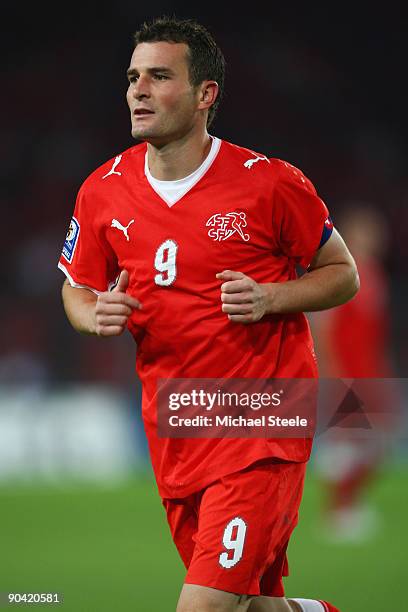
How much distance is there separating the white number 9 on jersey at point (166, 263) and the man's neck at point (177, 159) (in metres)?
0.28

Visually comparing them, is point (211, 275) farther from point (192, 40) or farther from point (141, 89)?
point (192, 40)

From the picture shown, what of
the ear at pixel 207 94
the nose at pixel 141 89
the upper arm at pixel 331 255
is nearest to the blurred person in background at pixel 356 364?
the upper arm at pixel 331 255

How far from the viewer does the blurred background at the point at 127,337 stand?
7.78 m

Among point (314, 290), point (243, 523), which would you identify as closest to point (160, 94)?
point (314, 290)

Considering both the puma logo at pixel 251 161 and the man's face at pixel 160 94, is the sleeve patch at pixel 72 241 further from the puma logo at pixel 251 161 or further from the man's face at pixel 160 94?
the puma logo at pixel 251 161

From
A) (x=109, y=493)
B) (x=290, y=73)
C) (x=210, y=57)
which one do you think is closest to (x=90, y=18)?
(x=290, y=73)

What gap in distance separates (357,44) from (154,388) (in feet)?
54.6

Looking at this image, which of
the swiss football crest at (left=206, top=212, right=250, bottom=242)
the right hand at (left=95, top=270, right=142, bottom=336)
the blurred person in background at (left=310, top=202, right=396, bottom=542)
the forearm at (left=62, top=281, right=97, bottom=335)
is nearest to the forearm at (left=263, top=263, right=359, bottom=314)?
the swiss football crest at (left=206, top=212, right=250, bottom=242)

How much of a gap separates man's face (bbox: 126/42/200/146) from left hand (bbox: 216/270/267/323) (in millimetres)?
617

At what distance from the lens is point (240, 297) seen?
147 inches

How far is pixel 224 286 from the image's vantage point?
3729 millimetres

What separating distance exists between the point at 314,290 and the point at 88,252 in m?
0.90

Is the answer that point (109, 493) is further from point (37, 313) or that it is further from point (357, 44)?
point (357, 44)

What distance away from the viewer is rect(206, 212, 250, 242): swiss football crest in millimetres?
→ 3977
